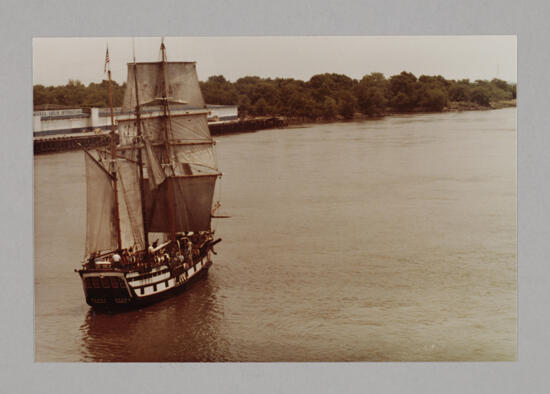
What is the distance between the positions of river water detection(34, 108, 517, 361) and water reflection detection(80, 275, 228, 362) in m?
0.01

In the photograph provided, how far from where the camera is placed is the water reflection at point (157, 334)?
6125mm

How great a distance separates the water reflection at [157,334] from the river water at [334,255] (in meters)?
0.01

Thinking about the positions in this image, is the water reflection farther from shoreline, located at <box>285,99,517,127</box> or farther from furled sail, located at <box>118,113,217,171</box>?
shoreline, located at <box>285,99,517,127</box>

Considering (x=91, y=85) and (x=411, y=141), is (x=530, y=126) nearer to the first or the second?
(x=411, y=141)

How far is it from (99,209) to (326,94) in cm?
212

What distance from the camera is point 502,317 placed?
624 cm

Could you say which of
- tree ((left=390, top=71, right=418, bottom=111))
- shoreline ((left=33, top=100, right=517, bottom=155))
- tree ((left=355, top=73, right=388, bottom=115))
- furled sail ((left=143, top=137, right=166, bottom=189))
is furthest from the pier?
tree ((left=390, top=71, right=418, bottom=111))

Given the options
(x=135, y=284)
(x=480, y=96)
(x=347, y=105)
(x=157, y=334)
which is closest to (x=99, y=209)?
(x=135, y=284)

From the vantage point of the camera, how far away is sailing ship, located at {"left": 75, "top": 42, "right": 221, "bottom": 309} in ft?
21.0

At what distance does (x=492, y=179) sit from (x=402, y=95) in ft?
3.32

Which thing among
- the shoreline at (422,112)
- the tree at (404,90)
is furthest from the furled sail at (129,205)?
the tree at (404,90)

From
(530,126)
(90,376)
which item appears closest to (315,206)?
(530,126)

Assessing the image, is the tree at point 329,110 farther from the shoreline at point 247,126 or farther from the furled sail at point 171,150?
the furled sail at point 171,150

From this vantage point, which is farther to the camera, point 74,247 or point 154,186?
point 154,186
